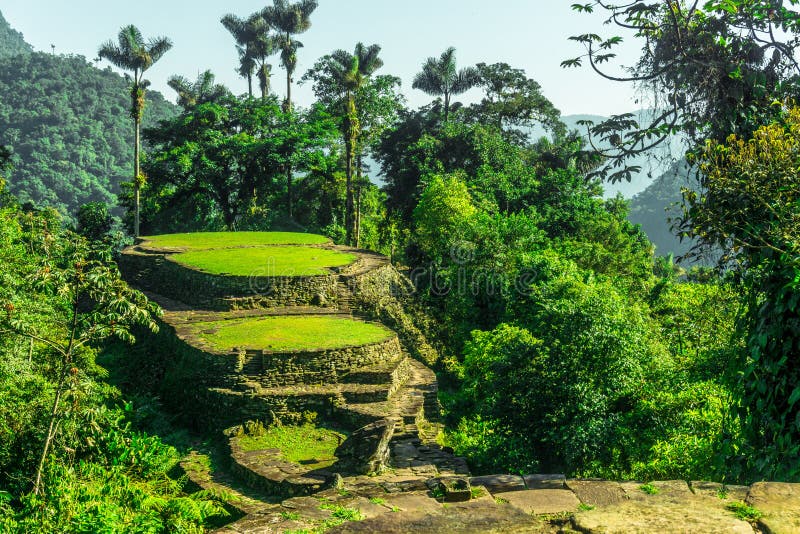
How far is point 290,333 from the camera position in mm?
15461

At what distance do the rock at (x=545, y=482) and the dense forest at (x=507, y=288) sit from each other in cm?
175

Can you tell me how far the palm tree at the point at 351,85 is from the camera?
29297 millimetres

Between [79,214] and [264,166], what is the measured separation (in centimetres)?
861

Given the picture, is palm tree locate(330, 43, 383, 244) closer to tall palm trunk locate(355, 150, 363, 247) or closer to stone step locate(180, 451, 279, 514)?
tall palm trunk locate(355, 150, 363, 247)

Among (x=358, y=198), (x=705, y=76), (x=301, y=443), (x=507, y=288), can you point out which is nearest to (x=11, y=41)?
(x=358, y=198)

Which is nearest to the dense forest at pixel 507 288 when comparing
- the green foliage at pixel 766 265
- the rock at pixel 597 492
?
the green foliage at pixel 766 265

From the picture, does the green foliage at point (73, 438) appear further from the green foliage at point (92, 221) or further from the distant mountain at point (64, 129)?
the distant mountain at point (64, 129)

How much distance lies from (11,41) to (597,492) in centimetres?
14773

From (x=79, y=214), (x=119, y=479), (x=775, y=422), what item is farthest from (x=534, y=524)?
(x=79, y=214)

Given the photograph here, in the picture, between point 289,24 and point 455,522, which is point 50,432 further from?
point 289,24

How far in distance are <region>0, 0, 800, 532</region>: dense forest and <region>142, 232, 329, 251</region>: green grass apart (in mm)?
3590

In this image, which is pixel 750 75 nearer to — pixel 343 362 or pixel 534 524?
pixel 534 524

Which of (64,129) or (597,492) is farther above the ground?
(64,129)

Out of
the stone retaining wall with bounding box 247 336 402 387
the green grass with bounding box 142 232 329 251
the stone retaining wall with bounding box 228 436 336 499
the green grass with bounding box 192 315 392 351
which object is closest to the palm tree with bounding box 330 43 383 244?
the green grass with bounding box 142 232 329 251
